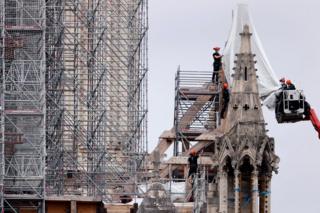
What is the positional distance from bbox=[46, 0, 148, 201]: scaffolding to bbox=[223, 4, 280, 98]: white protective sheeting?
588 cm

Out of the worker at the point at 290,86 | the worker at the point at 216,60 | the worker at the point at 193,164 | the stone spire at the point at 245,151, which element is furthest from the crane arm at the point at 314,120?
the worker at the point at 216,60

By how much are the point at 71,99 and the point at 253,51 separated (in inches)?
640

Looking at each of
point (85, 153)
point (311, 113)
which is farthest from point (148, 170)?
point (311, 113)

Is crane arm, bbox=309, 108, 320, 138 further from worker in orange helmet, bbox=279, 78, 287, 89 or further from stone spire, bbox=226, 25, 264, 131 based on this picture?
stone spire, bbox=226, 25, 264, 131

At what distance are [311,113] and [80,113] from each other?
28.8 metres

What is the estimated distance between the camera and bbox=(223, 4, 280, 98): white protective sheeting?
116 metres

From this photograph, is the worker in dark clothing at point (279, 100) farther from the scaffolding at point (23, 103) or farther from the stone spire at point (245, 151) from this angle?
the scaffolding at point (23, 103)

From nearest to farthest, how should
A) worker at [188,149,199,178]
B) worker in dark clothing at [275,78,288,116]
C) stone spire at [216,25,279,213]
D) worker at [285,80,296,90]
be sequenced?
stone spire at [216,25,279,213]
worker at [285,80,296,90]
worker in dark clothing at [275,78,288,116]
worker at [188,149,199,178]

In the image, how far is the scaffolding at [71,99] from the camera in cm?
11994

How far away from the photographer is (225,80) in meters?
122

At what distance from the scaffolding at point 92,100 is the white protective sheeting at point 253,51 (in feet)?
19.3

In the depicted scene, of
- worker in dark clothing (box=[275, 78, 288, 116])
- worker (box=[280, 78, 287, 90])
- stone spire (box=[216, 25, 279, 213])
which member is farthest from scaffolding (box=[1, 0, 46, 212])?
stone spire (box=[216, 25, 279, 213])

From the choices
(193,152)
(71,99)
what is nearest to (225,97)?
(193,152)

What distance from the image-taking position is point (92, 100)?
12562 cm
